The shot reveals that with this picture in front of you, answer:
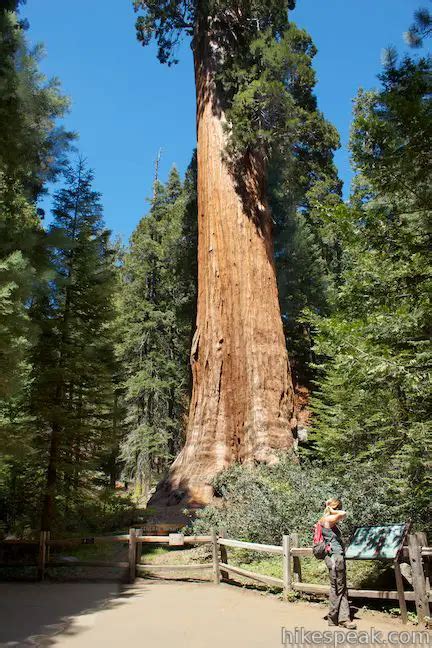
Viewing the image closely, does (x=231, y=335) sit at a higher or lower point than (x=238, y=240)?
lower

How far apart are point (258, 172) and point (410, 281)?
29.9ft

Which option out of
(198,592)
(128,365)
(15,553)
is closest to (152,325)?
(128,365)

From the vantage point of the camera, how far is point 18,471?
12.1m

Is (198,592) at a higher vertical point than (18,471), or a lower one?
lower

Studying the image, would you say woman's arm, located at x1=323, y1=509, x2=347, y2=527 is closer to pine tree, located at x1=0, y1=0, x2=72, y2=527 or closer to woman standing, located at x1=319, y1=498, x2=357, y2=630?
woman standing, located at x1=319, y1=498, x2=357, y2=630

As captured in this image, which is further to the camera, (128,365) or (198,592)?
(128,365)

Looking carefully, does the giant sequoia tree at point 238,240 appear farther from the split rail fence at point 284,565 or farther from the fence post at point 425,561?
the fence post at point 425,561

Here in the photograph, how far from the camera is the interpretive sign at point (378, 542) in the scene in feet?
17.9

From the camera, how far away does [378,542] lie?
5688 mm

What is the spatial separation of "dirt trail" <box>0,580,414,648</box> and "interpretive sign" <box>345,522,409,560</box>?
0.70 m

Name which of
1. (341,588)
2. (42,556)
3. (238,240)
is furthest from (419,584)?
(238,240)

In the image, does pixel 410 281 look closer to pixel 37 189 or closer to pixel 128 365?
pixel 37 189

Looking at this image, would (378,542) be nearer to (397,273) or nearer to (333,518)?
(333,518)

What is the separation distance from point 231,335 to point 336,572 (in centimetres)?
802
